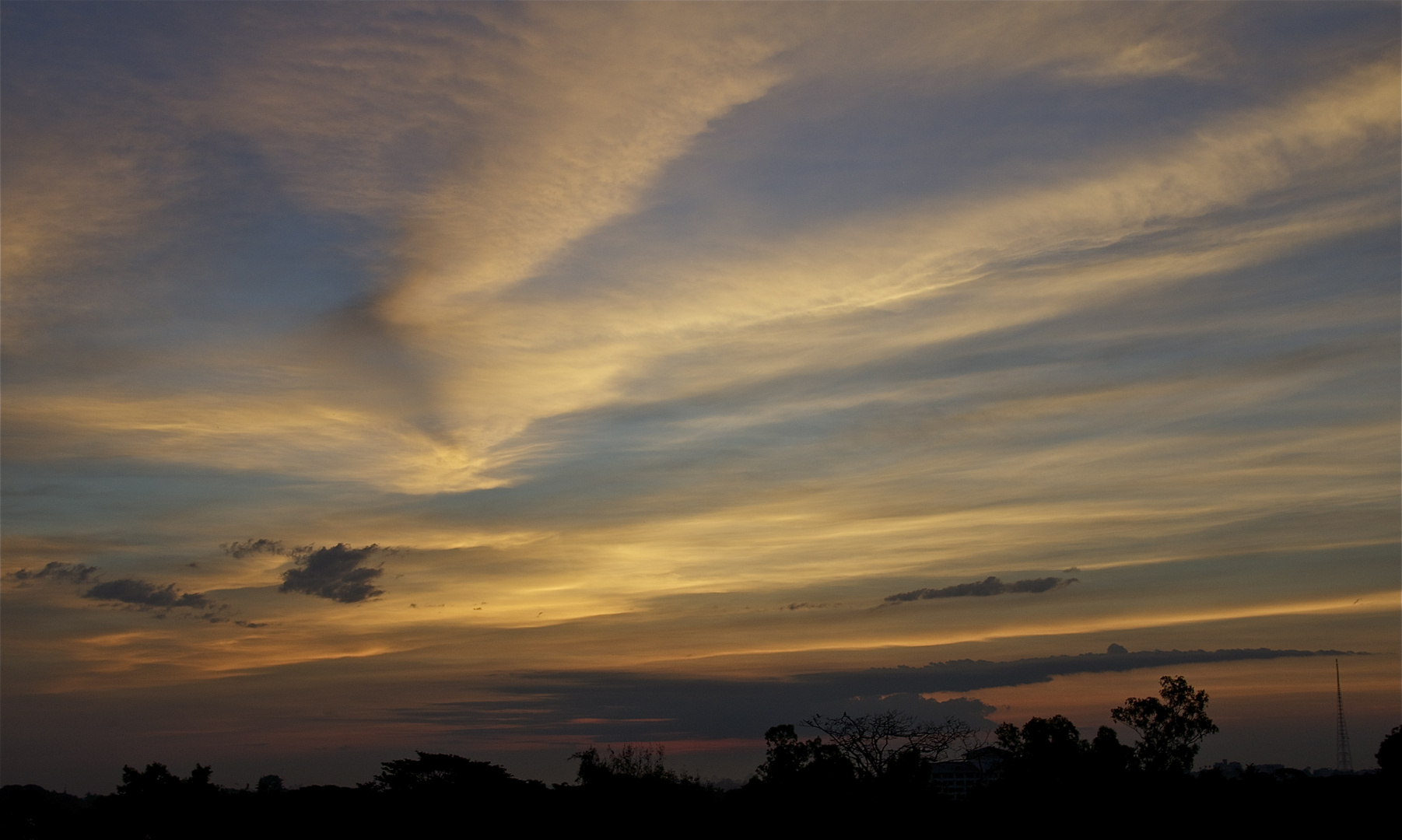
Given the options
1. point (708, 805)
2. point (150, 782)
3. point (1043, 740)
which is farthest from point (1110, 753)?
point (150, 782)

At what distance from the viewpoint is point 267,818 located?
55.6 m

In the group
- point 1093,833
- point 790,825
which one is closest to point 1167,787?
point 1093,833

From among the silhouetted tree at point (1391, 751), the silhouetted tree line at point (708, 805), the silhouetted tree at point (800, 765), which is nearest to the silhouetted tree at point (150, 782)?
the silhouetted tree line at point (708, 805)

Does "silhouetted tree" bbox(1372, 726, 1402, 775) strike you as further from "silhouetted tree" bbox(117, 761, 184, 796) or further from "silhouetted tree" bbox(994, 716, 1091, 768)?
"silhouetted tree" bbox(117, 761, 184, 796)

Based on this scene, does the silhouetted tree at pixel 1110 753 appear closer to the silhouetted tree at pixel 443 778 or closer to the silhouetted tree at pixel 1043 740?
the silhouetted tree at pixel 1043 740

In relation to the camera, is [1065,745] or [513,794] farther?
[1065,745]

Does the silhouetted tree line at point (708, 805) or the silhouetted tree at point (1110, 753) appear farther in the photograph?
the silhouetted tree at point (1110, 753)

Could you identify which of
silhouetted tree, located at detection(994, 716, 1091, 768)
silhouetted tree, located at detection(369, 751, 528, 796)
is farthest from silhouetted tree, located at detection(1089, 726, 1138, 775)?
silhouetted tree, located at detection(369, 751, 528, 796)

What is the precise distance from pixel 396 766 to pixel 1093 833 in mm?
37670

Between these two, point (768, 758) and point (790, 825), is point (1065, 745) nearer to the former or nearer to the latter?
point (768, 758)

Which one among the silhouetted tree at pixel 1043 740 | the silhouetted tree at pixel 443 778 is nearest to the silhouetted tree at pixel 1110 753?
the silhouetted tree at pixel 1043 740

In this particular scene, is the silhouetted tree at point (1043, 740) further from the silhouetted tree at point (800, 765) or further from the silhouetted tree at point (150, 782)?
the silhouetted tree at point (150, 782)

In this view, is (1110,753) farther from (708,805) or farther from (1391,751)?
(708,805)

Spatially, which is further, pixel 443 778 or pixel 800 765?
pixel 800 765
